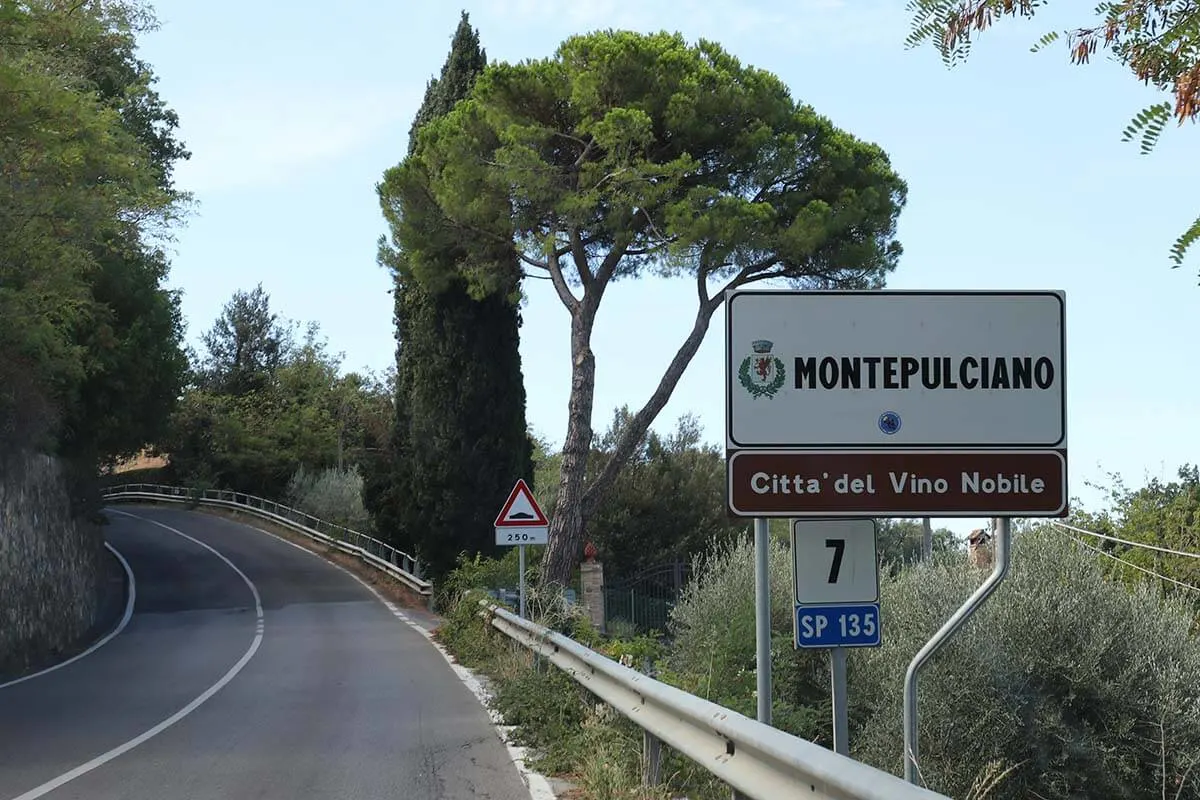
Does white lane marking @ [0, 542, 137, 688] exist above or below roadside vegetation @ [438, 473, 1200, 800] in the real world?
below

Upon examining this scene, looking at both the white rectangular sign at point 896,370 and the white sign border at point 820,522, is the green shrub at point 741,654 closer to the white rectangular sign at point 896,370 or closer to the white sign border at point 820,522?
the white sign border at point 820,522

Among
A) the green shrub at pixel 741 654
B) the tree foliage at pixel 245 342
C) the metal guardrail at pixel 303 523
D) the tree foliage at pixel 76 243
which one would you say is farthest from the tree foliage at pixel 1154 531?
the tree foliage at pixel 245 342

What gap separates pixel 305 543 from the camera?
5369 centimetres

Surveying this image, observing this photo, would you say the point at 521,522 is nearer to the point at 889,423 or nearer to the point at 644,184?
the point at 644,184

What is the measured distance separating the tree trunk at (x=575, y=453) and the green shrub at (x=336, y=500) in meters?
22.6

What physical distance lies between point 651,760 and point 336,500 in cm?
5005

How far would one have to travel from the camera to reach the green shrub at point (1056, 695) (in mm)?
10398

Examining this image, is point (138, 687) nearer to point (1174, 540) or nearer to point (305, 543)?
point (1174, 540)

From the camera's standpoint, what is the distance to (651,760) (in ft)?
26.2

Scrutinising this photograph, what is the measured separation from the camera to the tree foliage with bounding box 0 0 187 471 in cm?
1722

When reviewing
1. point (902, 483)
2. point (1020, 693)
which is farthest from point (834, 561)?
point (1020, 693)

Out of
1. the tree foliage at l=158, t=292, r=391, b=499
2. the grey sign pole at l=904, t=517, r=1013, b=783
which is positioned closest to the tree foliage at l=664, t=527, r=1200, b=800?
the grey sign pole at l=904, t=517, r=1013, b=783

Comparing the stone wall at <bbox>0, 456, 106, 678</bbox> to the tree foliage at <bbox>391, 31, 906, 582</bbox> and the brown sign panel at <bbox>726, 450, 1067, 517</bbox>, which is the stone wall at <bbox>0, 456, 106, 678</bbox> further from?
the brown sign panel at <bbox>726, 450, 1067, 517</bbox>

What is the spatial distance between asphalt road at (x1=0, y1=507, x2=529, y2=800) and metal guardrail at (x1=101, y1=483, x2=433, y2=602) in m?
6.84
